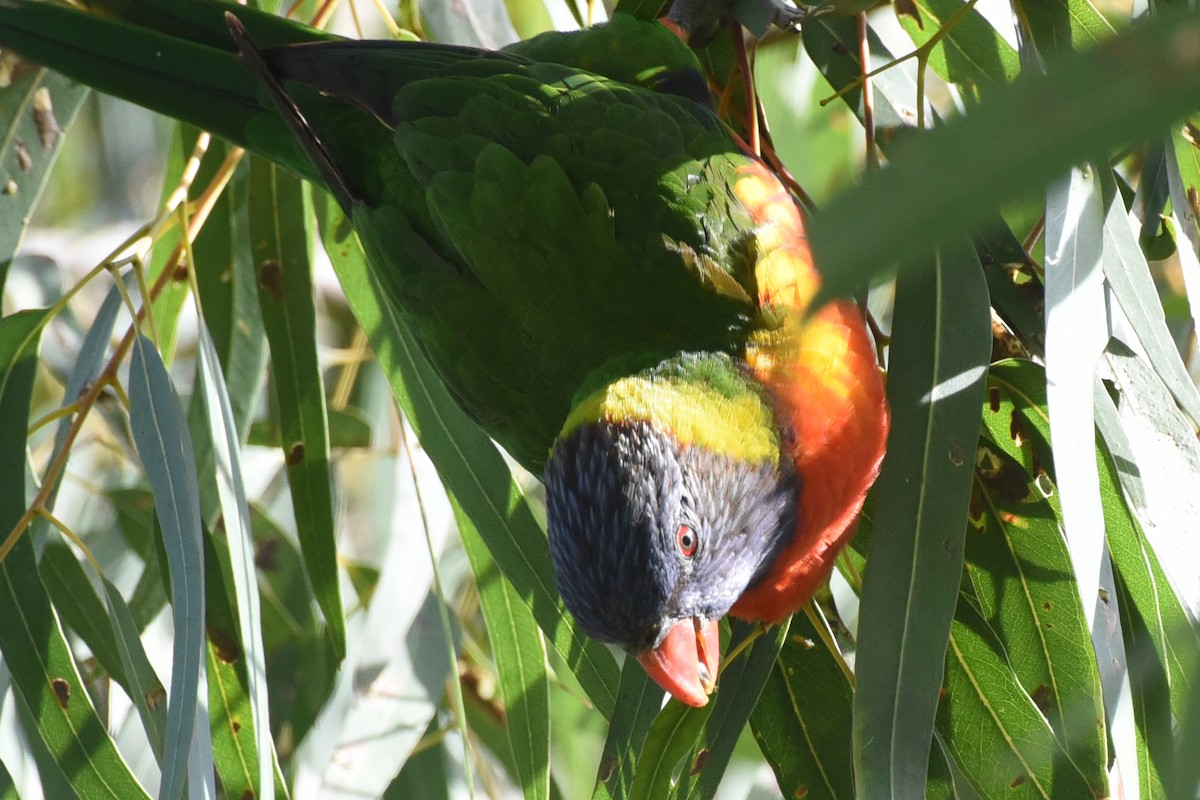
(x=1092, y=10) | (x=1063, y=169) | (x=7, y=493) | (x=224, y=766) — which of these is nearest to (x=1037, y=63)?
(x=1092, y=10)

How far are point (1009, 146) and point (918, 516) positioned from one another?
91cm

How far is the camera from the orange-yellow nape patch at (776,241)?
58.2 inches

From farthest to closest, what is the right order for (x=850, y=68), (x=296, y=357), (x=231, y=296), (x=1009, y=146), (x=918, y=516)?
(x=231, y=296)
(x=296, y=357)
(x=850, y=68)
(x=918, y=516)
(x=1009, y=146)

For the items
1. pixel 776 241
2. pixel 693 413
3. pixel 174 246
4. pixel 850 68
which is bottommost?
pixel 693 413

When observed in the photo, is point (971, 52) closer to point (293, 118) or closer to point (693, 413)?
point (693, 413)

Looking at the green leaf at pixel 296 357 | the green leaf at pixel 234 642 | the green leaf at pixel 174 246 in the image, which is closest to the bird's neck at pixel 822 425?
the green leaf at pixel 234 642

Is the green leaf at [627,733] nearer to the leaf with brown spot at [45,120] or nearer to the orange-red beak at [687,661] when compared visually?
the orange-red beak at [687,661]

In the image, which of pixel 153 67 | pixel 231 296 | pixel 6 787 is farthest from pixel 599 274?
pixel 6 787

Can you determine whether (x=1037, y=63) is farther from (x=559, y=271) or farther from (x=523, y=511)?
(x=523, y=511)

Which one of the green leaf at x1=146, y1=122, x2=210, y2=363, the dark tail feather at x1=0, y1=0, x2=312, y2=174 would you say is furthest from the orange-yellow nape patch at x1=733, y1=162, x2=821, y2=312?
the green leaf at x1=146, y1=122, x2=210, y2=363

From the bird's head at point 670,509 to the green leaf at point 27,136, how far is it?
116cm

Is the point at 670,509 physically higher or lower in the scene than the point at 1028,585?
higher

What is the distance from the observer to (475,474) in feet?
5.88

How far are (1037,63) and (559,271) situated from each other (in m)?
0.67
